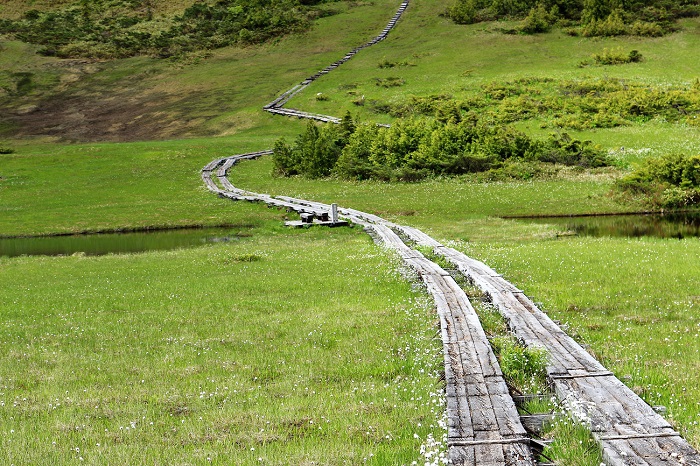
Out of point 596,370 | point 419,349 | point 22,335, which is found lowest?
point 22,335

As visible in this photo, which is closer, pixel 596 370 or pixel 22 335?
pixel 596 370

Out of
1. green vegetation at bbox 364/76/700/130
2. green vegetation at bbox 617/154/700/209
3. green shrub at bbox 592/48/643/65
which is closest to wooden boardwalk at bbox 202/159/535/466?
green vegetation at bbox 617/154/700/209

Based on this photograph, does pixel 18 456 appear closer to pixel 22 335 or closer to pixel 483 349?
pixel 483 349

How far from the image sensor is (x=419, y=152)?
204ft

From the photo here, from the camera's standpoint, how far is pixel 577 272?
22.8m

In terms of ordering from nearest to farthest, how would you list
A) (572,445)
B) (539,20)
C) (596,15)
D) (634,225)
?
(572,445)
(634,225)
(596,15)
(539,20)

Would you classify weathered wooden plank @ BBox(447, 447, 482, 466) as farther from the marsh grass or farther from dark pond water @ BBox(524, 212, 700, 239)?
dark pond water @ BBox(524, 212, 700, 239)

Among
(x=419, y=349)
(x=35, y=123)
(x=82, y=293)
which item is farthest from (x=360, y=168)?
(x=35, y=123)

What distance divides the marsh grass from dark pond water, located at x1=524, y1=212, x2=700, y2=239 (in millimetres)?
17969

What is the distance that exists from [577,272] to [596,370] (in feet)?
42.0

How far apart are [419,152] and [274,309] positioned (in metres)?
44.0

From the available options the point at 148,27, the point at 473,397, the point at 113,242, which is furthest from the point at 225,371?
the point at 148,27

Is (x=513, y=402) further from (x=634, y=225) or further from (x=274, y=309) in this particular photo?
(x=634, y=225)

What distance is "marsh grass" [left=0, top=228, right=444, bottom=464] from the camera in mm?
9445
